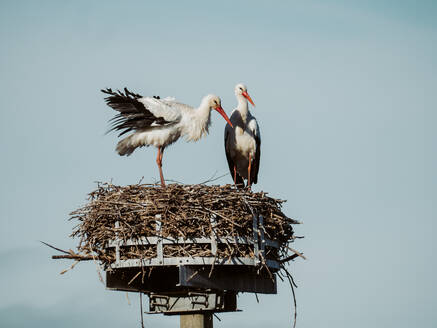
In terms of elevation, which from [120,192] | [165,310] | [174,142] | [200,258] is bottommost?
[165,310]

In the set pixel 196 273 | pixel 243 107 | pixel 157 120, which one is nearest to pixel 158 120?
pixel 157 120

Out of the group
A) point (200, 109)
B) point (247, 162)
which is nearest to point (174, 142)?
point (200, 109)

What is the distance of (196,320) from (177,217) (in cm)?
125

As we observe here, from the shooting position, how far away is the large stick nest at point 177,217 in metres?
8.36

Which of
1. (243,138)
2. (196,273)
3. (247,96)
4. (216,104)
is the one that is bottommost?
(196,273)

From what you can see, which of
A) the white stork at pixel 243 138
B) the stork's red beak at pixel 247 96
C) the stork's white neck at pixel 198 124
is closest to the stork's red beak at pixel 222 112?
the stork's white neck at pixel 198 124

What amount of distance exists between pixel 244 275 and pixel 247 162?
382 cm

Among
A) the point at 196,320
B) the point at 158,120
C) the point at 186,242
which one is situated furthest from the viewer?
the point at 158,120

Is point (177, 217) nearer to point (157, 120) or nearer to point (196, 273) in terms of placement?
point (196, 273)

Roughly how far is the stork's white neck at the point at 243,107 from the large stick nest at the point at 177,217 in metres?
3.05

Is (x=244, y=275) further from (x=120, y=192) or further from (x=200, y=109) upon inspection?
(x=200, y=109)

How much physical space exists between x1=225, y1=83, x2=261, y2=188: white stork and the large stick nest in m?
3.00

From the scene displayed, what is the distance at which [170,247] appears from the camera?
8312 mm

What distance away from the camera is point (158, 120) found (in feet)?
35.0
